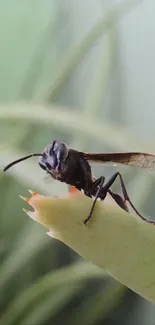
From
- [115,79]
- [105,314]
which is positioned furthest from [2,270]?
[115,79]

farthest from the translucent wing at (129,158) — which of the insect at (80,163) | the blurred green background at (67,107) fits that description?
the blurred green background at (67,107)

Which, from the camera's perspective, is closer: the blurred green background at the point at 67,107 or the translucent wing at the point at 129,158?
the translucent wing at the point at 129,158

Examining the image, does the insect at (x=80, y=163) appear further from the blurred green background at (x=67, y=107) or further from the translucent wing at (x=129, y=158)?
the blurred green background at (x=67, y=107)

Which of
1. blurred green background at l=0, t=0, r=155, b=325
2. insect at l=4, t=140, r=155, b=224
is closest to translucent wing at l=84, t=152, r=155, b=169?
insect at l=4, t=140, r=155, b=224

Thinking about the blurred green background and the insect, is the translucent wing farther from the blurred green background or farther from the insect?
the blurred green background

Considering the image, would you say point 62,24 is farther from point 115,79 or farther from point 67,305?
point 67,305

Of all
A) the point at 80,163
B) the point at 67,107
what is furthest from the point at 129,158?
the point at 67,107

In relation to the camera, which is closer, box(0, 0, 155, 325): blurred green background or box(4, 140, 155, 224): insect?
box(4, 140, 155, 224): insect
